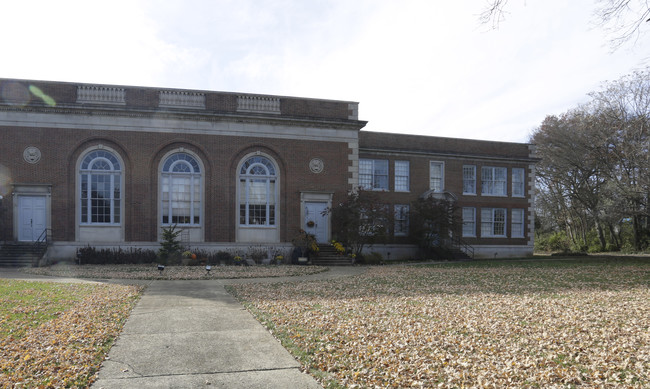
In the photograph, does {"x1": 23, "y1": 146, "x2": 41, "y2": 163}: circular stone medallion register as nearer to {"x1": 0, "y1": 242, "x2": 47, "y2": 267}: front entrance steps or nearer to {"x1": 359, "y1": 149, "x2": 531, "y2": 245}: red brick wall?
{"x1": 0, "y1": 242, "x2": 47, "y2": 267}: front entrance steps

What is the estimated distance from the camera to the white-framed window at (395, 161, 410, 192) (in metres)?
28.0

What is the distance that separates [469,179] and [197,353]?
26.3 metres

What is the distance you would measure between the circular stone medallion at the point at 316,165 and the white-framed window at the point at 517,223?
14.7 m

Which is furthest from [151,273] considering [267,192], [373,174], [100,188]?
[373,174]

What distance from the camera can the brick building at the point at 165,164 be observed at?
21.3 meters

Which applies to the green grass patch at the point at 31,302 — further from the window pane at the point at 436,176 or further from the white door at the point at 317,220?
the window pane at the point at 436,176

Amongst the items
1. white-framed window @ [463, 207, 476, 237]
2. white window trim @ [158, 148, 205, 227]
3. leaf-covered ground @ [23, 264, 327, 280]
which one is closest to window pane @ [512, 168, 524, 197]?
white-framed window @ [463, 207, 476, 237]

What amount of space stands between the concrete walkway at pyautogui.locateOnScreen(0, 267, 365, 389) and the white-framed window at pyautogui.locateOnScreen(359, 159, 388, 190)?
59.8 ft

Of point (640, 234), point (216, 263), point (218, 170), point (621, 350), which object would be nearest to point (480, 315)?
point (621, 350)

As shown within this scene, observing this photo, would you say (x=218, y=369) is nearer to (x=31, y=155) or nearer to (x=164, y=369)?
(x=164, y=369)

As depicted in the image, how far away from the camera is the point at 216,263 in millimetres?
21406

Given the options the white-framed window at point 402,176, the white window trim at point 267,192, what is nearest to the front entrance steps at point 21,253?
the white window trim at point 267,192

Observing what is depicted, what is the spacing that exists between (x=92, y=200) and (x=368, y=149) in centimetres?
1519

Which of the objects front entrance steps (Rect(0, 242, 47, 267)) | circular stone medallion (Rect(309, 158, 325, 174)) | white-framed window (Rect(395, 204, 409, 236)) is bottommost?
front entrance steps (Rect(0, 242, 47, 267))
